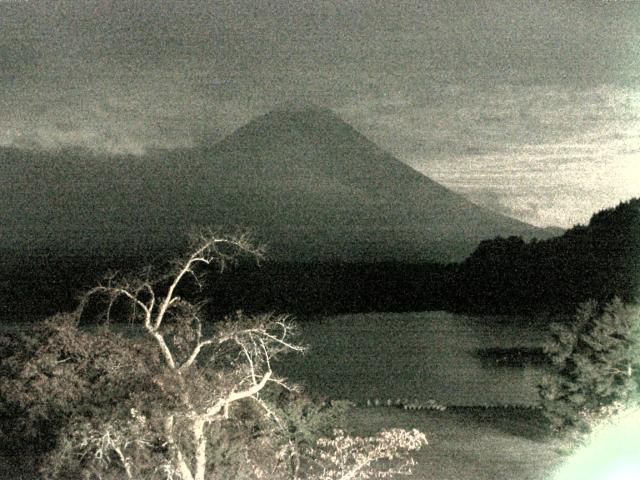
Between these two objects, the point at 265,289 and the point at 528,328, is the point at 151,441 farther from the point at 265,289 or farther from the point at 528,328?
the point at 528,328

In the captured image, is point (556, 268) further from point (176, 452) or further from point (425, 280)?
point (176, 452)

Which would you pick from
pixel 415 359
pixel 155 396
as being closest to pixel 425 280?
pixel 415 359

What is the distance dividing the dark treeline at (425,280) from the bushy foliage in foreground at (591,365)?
13.7 metres

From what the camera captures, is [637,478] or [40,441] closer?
[40,441]

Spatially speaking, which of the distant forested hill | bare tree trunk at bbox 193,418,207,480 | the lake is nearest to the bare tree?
bare tree trunk at bbox 193,418,207,480

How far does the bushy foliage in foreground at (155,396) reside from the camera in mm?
7836

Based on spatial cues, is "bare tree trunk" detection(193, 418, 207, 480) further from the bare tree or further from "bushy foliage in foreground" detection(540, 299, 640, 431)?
"bushy foliage in foreground" detection(540, 299, 640, 431)

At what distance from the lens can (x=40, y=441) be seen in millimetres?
9336

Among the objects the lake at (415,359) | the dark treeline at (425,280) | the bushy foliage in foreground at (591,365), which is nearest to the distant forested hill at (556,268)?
the dark treeline at (425,280)

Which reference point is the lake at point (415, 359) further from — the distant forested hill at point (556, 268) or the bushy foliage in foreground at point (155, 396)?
the bushy foliage in foreground at point (155, 396)

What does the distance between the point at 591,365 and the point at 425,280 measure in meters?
35.7

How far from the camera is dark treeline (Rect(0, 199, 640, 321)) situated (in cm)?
2931

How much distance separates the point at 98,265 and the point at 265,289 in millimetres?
9701

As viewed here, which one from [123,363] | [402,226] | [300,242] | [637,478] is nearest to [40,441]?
[123,363]
